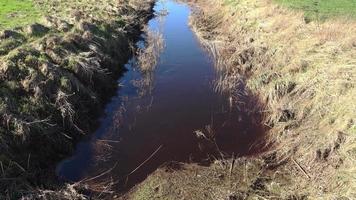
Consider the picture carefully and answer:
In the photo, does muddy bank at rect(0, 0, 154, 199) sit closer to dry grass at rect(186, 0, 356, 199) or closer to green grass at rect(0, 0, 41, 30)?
green grass at rect(0, 0, 41, 30)

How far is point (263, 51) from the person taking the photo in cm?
2252

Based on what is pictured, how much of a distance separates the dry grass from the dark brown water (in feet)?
4.52

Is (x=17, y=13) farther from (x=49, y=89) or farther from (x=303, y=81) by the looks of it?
(x=303, y=81)

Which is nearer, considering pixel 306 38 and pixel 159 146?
pixel 159 146

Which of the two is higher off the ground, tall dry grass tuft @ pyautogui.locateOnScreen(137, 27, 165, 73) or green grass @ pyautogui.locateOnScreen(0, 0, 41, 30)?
green grass @ pyautogui.locateOnScreen(0, 0, 41, 30)

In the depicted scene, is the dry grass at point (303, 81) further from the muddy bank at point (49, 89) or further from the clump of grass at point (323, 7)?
the muddy bank at point (49, 89)

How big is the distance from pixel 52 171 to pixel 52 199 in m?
1.97

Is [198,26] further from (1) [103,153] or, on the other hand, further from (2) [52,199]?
(2) [52,199]

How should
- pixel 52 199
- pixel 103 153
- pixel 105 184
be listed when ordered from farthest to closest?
pixel 103 153 < pixel 105 184 < pixel 52 199

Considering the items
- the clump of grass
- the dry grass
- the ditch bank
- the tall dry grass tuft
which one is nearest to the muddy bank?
the tall dry grass tuft

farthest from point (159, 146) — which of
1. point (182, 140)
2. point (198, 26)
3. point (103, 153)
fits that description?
point (198, 26)

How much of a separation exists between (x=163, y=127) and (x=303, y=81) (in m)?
6.61

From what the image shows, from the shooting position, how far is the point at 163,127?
1712 centimetres

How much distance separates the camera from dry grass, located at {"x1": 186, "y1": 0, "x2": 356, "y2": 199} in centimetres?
1347
